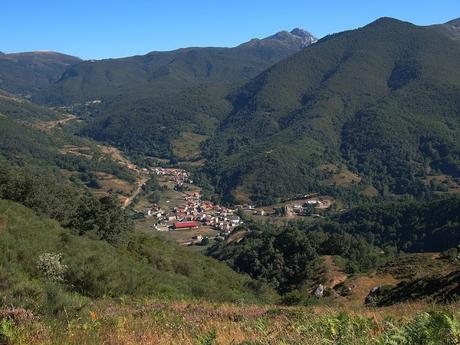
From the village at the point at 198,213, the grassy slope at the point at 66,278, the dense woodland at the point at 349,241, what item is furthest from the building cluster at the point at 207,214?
the grassy slope at the point at 66,278

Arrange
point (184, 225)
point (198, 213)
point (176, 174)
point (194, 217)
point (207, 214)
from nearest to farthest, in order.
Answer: point (184, 225)
point (194, 217)
point (207, 214)
point (198, 213)
point (176, 174)

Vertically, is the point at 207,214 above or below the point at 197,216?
below

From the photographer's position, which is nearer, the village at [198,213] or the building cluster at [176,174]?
the village at [198,213]

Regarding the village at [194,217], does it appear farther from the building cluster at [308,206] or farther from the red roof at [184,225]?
the building cluster at [308,206]

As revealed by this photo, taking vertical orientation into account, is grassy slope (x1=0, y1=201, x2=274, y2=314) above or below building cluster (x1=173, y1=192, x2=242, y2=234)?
above

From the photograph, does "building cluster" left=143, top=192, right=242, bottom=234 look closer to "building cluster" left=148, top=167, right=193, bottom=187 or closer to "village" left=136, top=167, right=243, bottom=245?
"village" left=136, top=167, right=243, bottom=245

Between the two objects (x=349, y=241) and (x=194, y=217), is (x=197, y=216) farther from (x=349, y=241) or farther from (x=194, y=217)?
(x=349, y=241)

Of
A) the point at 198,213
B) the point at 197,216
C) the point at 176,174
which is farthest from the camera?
the point at 176,174

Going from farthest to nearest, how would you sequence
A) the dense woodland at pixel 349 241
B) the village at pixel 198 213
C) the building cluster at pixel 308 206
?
the building cluster at pixel 308 206, the village at pixel 198 213, the dense woodland at pixel 349 241

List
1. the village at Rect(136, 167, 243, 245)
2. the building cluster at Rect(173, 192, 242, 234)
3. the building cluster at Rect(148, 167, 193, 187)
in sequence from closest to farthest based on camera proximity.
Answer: the village at Rect(136, 167, 243, 245), the building cluster at Rect(173, 192, 242, 234), the building cluster at Rect(148, 167, 193, 187)

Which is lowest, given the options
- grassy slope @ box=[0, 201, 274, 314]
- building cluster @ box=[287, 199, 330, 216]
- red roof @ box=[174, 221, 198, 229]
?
building cluster @ box=[287, 199, 330, 216]

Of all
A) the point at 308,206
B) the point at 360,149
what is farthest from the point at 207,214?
the point at 360,149

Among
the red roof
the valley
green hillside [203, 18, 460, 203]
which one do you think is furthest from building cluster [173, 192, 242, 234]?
green hillside [203, 18, 460, 203]

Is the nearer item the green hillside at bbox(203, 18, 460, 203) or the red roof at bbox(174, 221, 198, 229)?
the red roof at bbox(174, 221, 198, 229)
